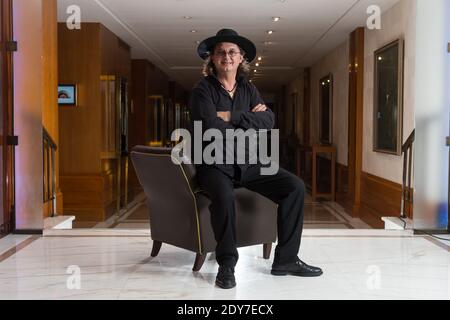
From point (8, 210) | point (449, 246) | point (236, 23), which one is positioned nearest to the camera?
point (449, 246)

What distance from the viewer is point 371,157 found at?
26.6ft

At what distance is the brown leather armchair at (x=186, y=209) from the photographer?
128 inches

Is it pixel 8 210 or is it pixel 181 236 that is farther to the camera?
pixel 8 210

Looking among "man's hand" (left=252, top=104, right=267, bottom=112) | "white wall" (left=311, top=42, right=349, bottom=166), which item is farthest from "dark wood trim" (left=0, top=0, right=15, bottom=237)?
"white wall" (left=311, top=42, right=349, bottom=166)

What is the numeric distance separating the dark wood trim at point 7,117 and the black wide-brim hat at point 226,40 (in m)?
1.99

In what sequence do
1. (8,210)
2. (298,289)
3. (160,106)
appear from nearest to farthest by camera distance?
1. (298,289)
2. (8,210)
3. (160,106)

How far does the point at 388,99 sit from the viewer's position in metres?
7.04

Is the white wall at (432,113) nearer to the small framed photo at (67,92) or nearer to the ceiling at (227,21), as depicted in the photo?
the ceiling at (227,21)

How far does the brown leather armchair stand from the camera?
3.26m

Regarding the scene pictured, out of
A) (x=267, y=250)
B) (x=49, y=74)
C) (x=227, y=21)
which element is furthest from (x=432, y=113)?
(x=227, y=21)

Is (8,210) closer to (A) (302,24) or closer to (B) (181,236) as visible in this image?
(B) (181,236)

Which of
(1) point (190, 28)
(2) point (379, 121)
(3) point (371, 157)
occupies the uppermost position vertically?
(1) point (190, 28)
